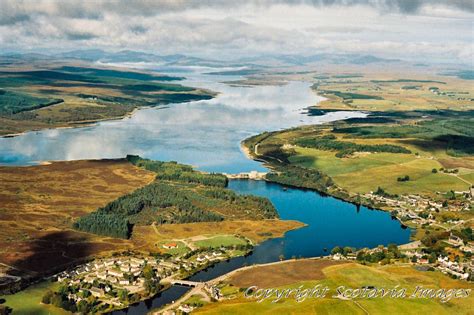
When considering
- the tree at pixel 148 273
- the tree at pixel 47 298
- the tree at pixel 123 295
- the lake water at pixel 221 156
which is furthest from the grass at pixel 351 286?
the tree at pixel 47 298

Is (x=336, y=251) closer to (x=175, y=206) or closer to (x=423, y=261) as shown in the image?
(x=423, y=261)

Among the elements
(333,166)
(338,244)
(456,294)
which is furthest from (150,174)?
(456,294)

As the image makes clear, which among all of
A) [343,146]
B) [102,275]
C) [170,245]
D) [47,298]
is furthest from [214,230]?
[343,146]

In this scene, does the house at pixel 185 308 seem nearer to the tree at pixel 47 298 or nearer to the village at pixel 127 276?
the village at pixel 127 276

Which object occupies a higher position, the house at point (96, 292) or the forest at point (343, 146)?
the house at point (96, 292)

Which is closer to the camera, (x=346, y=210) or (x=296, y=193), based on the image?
(x=346, y=210)

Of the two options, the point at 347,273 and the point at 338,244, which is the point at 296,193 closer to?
the point at 338,244

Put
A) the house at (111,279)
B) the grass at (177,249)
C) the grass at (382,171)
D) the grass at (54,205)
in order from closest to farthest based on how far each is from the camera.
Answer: the house at (111,279) → the grass at (54,205) → the grass at (177,249) → the grass at (382,171)
